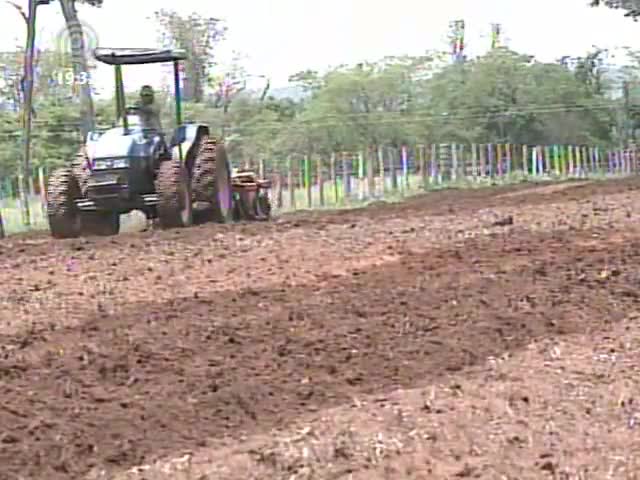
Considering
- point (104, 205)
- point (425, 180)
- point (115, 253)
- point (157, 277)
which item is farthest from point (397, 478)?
point (425, 180)

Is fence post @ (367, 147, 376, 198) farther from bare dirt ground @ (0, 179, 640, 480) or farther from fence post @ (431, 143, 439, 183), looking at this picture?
bare dirt ground @ (0, 179, 640, 480)

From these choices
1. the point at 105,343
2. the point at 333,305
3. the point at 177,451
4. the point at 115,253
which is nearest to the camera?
the point at 177,451

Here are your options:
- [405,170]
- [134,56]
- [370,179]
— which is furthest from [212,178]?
[405,170]

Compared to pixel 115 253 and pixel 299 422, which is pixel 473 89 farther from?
pixel 299 422

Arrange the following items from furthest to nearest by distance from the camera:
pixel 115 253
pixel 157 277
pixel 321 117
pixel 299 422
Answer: pixel 321 117 → pixel 115 253 → pixel 157 277 → pixel 299 422

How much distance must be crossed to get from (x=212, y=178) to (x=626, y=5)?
13453 mm

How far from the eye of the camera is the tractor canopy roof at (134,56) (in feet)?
43.6

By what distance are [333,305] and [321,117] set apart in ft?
78.1

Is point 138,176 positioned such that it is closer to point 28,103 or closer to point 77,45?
point 28,103

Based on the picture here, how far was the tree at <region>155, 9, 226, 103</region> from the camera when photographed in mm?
34672

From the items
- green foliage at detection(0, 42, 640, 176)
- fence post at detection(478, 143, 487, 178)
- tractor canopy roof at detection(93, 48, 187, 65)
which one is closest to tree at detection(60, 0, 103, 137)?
tractor canopy roof at detection(93, 48, 187, 65)

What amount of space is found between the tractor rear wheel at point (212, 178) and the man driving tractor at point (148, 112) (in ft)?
1.92

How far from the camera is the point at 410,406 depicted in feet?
16.6

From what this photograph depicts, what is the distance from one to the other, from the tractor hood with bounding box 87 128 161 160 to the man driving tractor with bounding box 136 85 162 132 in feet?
0.75
